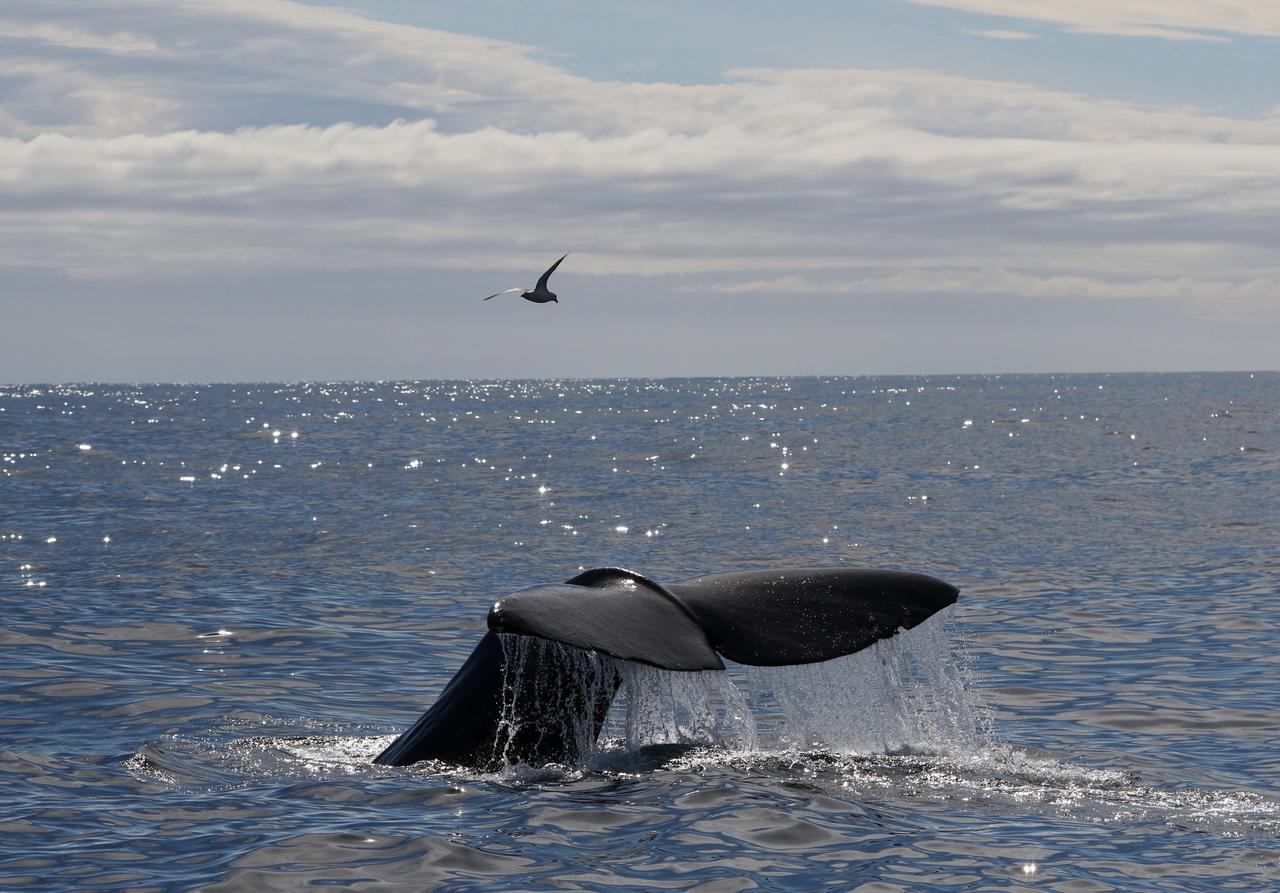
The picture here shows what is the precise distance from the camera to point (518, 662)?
802cm

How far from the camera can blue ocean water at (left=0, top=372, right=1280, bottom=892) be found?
7.49 m

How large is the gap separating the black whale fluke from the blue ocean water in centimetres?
39

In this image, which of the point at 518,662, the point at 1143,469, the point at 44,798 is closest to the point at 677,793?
the point at 518,662

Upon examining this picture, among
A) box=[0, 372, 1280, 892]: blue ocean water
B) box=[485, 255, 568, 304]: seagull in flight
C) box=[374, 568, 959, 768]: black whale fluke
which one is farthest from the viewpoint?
box=[485, 255, 568, 304]: seagull in flight

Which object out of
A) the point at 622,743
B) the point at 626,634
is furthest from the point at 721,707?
the point at 626,634

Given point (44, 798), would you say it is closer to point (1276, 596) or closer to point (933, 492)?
point (1276, 596)

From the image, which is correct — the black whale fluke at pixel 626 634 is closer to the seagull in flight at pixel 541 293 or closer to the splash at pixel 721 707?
the splash at pixel 721 707

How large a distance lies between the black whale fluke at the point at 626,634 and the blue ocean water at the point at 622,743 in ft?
1.28

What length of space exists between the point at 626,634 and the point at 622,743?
9.84 feet

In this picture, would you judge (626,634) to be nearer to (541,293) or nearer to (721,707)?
(721,707)

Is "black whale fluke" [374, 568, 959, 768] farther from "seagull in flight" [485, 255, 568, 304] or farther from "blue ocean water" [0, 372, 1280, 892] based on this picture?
"seagull in flight" [485, 255, 568, 304]

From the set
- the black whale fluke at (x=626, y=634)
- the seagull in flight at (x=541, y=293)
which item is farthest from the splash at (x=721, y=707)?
the seagull in flight at (x=541, y=293)

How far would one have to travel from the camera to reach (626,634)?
7125 millimetres

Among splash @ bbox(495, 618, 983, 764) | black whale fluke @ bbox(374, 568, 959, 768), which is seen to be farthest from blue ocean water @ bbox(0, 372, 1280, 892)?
black whale fluke @ bbox(374, 568, 959, 768)
